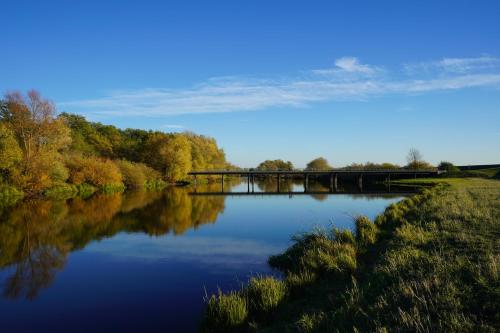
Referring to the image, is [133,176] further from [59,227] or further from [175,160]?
[59,227]

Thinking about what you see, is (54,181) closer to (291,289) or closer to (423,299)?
(291,289)

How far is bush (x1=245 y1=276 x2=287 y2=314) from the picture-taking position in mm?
10211

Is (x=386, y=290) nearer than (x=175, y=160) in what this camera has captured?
Yes

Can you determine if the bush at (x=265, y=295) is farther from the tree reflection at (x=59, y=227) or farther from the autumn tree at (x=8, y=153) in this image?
the autumn tree at (x=8, y=153)

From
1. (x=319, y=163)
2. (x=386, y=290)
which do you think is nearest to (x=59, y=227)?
(x=386, y=290)

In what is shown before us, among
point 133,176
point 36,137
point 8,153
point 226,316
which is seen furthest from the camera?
point 133,176

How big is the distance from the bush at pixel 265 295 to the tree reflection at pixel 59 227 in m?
8.46

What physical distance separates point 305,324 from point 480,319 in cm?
322

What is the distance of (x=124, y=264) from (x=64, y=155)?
48.1 meters

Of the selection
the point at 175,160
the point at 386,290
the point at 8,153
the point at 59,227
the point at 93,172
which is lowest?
the point at 59,227

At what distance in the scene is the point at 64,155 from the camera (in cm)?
5984

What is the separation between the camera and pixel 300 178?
139750 mm

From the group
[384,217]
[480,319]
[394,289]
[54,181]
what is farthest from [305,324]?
[54,181]

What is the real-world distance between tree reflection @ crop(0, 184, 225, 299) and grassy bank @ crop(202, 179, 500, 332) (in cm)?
895
